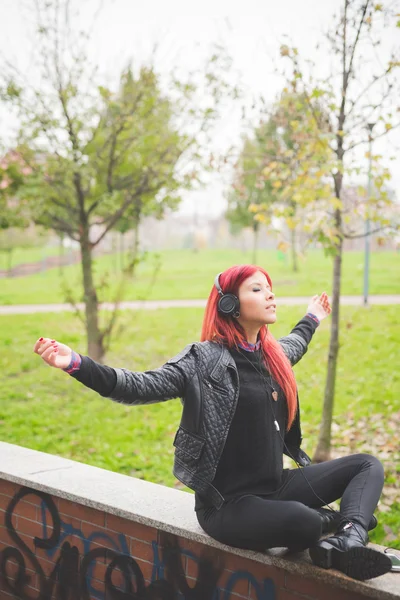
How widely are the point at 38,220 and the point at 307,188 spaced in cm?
503

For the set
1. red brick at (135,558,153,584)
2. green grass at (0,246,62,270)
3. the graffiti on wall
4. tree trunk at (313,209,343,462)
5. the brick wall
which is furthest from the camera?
green grass at (0,246,62,270)

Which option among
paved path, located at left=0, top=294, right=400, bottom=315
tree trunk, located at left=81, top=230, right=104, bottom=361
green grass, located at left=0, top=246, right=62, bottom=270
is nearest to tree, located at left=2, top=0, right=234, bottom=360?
tree trunk, located at left=81, top=230, right=104, bottom=361

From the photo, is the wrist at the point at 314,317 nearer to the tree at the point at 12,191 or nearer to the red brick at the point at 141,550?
the red brick at the point at 141,550

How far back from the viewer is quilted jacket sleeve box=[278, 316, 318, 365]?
124 inches

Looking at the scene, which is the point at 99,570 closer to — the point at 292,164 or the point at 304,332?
the point at 304,332

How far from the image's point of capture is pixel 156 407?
7.61 m

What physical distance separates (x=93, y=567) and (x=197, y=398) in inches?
47.2

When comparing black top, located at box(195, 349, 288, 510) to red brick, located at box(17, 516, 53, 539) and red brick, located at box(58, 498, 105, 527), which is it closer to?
red brick, located at box(58, 498, 105, 527)

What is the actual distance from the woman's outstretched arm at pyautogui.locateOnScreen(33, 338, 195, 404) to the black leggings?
56cm

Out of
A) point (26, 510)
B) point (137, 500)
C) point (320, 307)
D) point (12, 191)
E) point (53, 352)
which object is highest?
point (12, 191)

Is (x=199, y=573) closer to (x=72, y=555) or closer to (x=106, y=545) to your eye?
(x=106, y=545)

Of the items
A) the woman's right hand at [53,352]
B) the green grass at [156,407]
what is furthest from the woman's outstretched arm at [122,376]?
the green grass at [156,407]

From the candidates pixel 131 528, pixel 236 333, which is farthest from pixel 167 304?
pixel 236 333

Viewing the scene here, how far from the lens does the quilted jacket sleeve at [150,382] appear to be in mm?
2492
